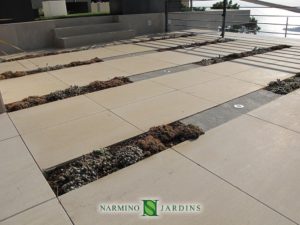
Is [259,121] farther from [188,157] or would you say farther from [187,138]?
[188,157]

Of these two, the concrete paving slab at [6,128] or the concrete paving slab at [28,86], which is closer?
the concrete paving slab at [6,128]

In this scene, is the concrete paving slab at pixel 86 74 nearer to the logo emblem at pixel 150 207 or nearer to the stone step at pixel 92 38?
the stone step at pixel 92 38

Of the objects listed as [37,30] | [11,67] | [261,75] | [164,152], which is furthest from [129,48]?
[164,152]

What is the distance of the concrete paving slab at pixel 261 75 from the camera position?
176 inches

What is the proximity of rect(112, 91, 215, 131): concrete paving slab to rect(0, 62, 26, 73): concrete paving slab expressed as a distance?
3.43 m

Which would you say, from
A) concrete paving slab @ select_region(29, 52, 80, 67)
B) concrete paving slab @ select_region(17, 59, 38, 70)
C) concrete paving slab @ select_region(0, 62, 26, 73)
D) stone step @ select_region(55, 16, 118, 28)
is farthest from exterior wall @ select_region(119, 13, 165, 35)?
concrete paving slab @ select_region(0, 62, 26, 73)

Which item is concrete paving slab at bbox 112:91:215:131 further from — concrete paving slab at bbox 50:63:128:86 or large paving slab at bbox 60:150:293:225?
concrete paving slab at bbox 50:63:128:86

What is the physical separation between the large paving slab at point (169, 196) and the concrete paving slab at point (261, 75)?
2565 mm

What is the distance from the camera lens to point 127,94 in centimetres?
415

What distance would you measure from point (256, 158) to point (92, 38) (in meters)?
7.32

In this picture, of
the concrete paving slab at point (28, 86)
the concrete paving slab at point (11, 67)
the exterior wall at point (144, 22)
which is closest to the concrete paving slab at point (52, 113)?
the concrete paving slab at point (28, 86)

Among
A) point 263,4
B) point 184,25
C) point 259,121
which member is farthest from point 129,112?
point 184,25

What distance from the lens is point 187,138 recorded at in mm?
2852

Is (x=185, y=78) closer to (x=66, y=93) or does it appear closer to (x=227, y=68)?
(x=227, y=68)
